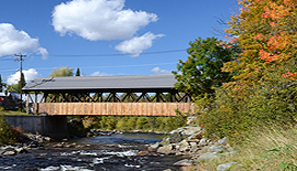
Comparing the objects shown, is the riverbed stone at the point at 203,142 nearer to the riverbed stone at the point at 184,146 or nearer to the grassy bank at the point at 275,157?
the riverbed stone at the point at 184,146

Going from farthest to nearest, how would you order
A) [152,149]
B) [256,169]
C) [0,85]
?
[0,85] < [152,149] < [256,169]

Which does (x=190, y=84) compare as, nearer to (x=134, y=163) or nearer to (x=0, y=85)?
(x=134, y=163)

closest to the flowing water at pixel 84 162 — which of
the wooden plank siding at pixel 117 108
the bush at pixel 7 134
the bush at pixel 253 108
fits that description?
the bush at pixel 253 108

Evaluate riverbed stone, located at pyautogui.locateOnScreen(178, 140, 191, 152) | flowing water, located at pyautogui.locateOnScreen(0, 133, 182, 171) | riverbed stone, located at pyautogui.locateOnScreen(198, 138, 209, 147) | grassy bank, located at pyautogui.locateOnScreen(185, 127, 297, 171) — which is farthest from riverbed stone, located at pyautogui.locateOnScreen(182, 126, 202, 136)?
grassy bank, located at pyautogui.locateOnScreen(185, 127, 297, 171)

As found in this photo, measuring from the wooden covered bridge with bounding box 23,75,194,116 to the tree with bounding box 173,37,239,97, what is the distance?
4.13 feet

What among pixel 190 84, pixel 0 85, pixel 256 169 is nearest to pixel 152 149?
pixel 190 84

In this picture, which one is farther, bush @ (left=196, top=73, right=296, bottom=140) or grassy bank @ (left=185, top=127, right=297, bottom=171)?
bush @ (left=196, top=73, right=296, bottom=140)

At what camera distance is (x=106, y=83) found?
22.1 metres

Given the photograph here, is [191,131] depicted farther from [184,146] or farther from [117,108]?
[117,108]

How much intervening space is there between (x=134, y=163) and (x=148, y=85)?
30.6ft

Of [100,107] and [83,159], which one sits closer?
[83,159]

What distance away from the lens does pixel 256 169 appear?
499cm

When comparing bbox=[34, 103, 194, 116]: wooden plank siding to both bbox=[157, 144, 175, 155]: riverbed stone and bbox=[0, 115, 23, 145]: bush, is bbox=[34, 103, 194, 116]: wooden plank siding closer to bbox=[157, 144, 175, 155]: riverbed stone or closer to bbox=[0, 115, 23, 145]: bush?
bbox=[0, 115, 23, 145]: bush

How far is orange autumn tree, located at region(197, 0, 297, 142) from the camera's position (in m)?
6.52
